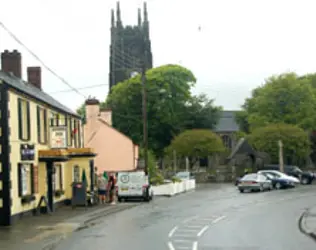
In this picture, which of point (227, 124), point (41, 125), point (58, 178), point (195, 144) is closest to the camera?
point (41, 125)

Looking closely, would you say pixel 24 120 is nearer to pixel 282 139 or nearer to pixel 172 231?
pixel 172 231

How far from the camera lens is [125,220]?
26.0 metres

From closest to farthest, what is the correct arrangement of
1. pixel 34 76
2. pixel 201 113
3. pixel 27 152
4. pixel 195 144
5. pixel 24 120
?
pixel 27 152, pixel 24 120, pixel 34 76, pixel 195 144, pixel 201 113

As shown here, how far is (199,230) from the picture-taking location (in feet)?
69.7

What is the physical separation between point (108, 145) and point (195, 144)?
2182 cm

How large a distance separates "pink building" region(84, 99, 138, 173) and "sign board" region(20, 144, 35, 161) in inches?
1009

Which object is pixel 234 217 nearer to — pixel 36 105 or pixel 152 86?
pixel 36 105

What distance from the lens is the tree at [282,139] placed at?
227 feet

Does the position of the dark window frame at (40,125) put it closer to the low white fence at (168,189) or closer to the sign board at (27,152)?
the sign board at (27,152)

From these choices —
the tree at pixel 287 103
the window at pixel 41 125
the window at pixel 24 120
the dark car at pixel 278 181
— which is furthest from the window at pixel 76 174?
the tree at pixel 287 103

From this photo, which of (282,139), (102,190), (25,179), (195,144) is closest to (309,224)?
(25,179)

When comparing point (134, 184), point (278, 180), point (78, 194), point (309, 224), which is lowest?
point (309, 224)

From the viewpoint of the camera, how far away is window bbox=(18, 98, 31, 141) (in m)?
27.0

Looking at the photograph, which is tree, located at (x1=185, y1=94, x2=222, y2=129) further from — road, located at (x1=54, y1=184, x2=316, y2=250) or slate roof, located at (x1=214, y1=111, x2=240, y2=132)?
road, located at (x1=54, y1=184, x2=316, y2=250)
